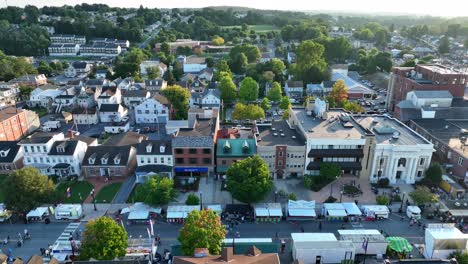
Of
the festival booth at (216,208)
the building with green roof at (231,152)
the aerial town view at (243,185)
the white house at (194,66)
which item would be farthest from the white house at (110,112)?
the white house at (194,66)

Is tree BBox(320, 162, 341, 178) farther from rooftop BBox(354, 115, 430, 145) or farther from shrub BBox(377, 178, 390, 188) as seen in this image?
rooftop BBox(354, 115, 430, 145)

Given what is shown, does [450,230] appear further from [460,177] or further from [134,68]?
[134,68]

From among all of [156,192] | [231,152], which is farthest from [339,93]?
[156,192]

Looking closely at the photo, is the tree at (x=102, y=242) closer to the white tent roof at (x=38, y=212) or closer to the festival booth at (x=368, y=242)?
the white tent roof at (x=38, y=212)

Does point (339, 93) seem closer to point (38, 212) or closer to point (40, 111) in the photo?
point (38, 212)

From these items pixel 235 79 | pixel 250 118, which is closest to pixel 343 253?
pixel 250 118

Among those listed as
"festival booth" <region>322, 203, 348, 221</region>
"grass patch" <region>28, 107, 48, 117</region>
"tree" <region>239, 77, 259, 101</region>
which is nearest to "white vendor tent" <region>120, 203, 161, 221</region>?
"festival booth" <region>322, 203, 348, 221</region>

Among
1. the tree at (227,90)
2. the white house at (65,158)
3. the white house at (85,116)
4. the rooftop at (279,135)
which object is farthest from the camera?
the tree at (227,90)
